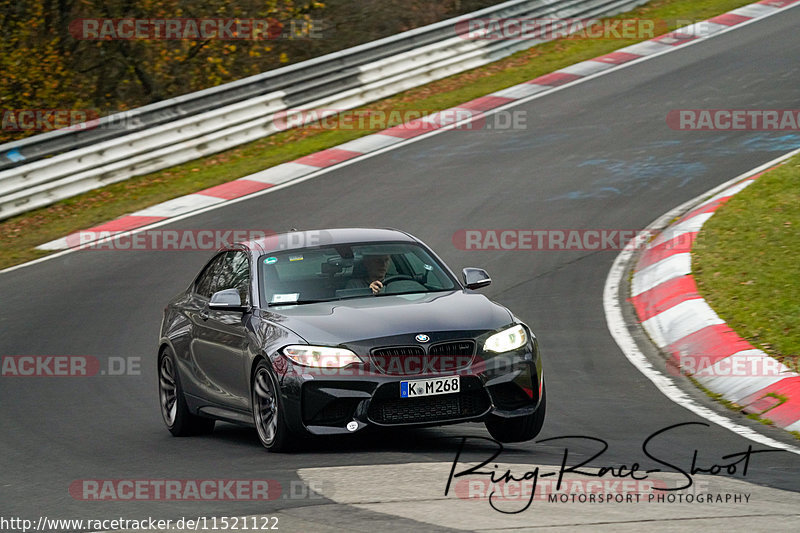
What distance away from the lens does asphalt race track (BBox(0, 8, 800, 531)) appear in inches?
296

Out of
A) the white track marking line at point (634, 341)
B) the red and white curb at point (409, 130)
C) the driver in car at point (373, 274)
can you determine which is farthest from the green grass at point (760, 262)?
the red and white curb at point (409, 130)

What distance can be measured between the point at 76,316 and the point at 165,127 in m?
7.54

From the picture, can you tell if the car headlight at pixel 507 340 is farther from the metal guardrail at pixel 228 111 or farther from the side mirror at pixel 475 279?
the metal guardrail at pixel 228 111

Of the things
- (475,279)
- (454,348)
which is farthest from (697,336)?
(454,348)

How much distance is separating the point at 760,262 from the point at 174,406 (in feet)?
19.4

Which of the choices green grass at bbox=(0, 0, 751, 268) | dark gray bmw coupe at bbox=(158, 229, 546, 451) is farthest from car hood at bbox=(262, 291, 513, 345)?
green grass at bbox=(0, 0, 751, 268)

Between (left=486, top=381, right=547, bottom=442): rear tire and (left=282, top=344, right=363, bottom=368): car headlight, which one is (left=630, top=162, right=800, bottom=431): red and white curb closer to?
(left=486, top=381, right=547, bottom=442): rear tire

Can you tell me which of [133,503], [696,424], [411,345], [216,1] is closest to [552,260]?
[696,424]

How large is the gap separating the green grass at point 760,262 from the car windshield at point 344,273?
114 inches

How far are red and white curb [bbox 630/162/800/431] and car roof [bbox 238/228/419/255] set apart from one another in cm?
269

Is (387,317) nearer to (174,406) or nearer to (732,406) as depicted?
(174,406)

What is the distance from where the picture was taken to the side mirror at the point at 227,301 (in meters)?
8.48

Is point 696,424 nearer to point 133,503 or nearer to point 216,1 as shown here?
point 133,503

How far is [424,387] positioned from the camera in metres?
7.45
